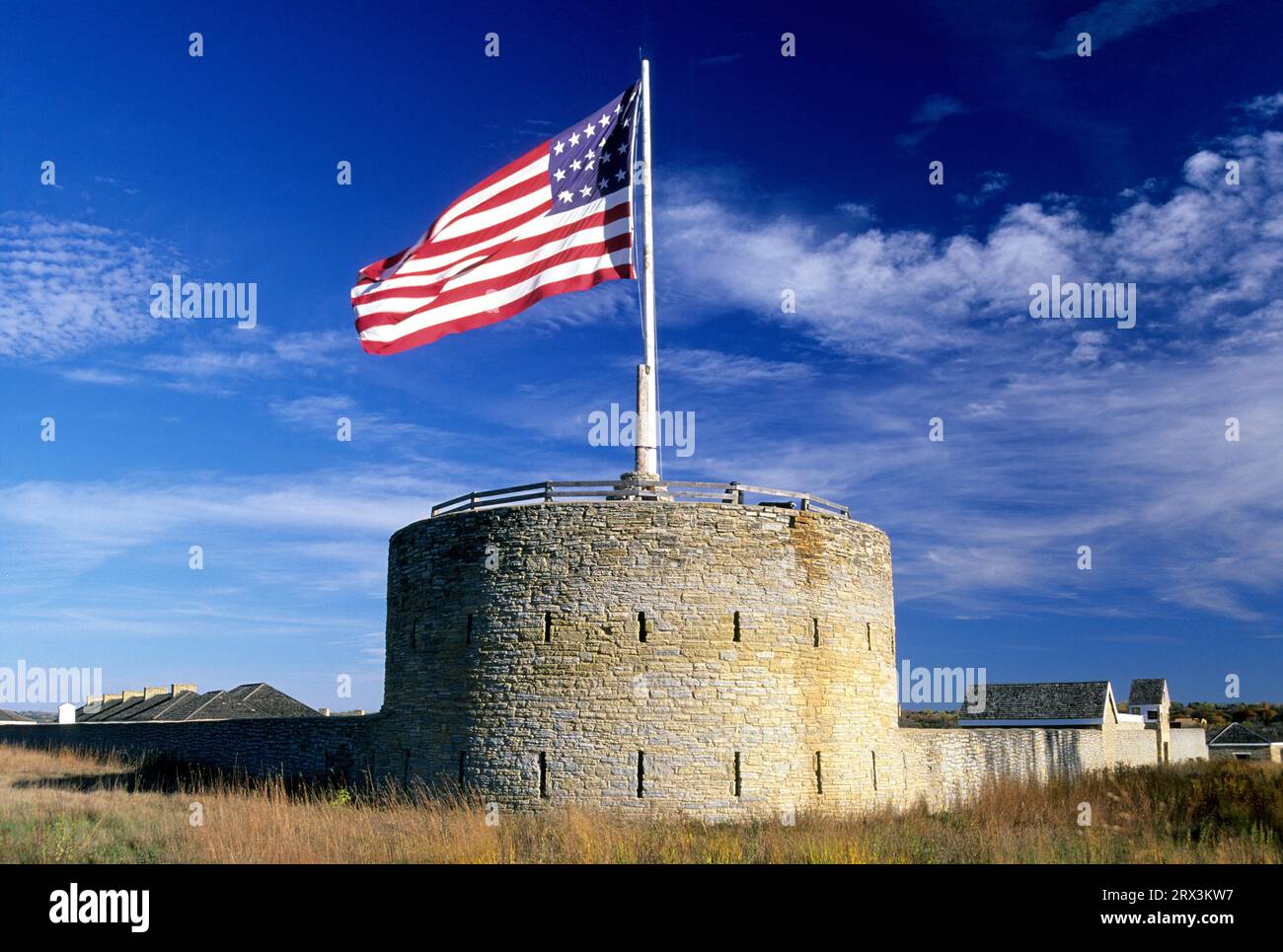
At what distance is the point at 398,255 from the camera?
71.6 ft

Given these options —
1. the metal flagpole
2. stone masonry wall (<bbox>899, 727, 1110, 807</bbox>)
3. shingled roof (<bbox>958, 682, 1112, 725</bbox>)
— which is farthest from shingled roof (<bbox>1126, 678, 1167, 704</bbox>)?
the metal flagpole

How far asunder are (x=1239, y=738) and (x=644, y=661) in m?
66.8

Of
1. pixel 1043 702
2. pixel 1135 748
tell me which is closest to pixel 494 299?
pixel 1135 748

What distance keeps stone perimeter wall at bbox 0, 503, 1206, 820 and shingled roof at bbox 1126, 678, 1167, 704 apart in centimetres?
5129

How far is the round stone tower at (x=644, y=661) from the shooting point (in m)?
20.2

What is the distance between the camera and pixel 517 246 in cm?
2088

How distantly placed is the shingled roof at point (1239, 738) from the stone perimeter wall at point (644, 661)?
193ft

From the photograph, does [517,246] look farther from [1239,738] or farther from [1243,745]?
[1239,738]

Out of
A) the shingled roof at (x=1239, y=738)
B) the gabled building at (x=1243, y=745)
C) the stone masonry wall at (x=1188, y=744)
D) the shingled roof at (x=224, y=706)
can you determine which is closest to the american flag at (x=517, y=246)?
the shingled roof at (x=224, y=706)

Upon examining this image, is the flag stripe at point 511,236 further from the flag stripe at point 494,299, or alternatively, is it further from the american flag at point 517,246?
the flag stripe at point 494,299
